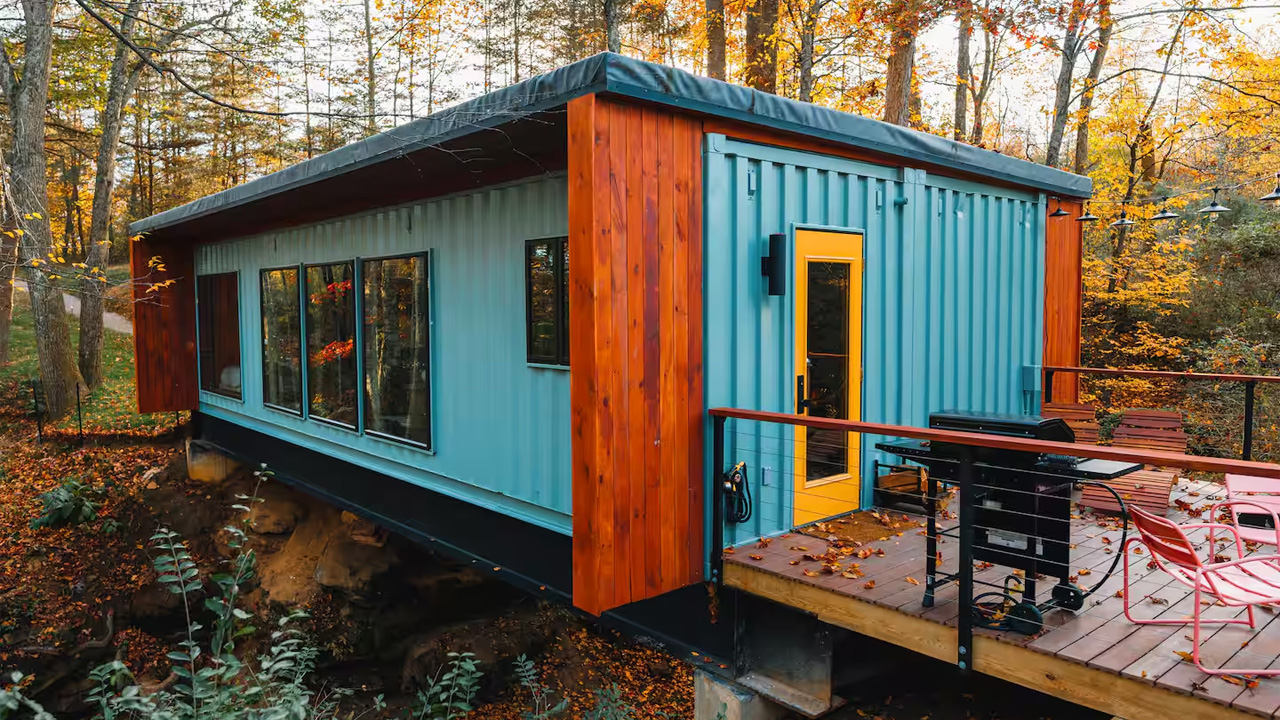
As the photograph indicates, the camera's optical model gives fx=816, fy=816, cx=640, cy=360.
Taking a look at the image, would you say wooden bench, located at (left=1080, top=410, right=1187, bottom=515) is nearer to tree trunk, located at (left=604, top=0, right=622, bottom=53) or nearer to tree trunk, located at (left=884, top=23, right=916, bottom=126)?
tree trunk, located at (left=884, top=23, right=916, bottom=126)

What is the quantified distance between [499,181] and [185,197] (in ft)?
61.7

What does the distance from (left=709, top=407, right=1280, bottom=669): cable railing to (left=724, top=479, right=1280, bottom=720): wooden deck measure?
0.06 ft

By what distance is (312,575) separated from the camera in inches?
367

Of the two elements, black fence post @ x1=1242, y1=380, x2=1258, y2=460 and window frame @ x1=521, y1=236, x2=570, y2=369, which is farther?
black fence post @ x1=1242, y1=380, x2=1258, y2=460

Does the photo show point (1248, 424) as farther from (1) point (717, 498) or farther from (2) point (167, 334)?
(2) point (167, 334)

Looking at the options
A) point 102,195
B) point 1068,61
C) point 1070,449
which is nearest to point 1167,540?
point 1070,449

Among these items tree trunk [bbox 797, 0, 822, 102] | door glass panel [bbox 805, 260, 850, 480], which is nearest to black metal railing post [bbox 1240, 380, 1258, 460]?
door glass panel [bbox 805, 260, 850, 480]

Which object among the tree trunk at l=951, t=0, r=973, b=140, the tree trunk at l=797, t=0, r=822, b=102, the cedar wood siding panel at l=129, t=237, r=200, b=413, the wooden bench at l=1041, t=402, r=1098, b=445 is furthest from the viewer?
the tree trunk at l=797, t=0, r=822, b=102

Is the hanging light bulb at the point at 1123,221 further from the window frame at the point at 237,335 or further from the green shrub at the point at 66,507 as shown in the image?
the green shrub at the point at 66,507

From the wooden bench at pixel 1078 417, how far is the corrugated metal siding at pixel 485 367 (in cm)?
434

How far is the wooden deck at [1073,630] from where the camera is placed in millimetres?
3090

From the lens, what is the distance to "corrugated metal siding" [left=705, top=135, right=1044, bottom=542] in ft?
15.3

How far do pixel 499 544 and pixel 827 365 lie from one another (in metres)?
2.57

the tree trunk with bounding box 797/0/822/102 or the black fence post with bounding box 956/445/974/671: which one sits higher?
the tree trunk with bounding box 797/0/822/102
